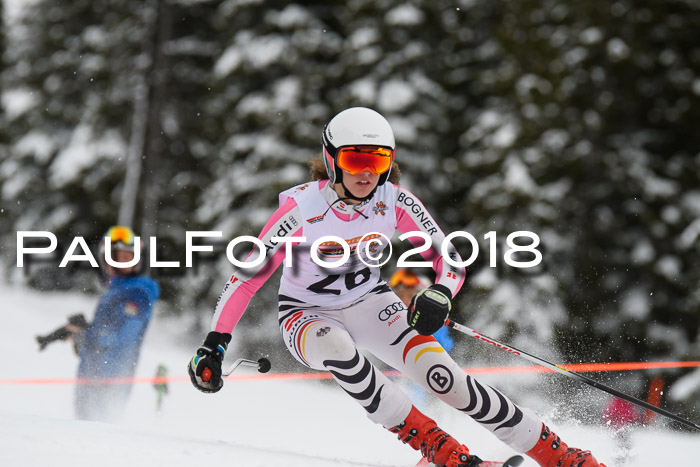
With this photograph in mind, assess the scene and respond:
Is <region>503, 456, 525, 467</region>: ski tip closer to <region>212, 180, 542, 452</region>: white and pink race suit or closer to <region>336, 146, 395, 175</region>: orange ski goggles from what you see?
<region>212, 180, 542, 452</region>: white and pink race suit

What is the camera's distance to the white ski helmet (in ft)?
14.1

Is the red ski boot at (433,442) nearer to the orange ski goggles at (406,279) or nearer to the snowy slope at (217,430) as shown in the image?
the snowy slope at (217,430)

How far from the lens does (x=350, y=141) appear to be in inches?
169

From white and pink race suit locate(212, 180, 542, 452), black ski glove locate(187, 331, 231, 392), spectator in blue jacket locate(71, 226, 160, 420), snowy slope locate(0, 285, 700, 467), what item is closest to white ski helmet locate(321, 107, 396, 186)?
white and pink race suit locate(212, 180, 542, 452)

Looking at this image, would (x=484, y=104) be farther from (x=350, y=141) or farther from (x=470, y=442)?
(x=350, y=141)

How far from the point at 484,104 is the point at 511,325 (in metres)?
5.17

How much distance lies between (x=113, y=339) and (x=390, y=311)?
296 cm

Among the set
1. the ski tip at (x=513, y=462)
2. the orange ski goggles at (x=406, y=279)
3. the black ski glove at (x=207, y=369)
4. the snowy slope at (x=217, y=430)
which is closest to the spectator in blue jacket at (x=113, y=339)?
the snowy slope at (x=217, y=430)

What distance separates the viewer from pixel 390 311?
454 centimetres

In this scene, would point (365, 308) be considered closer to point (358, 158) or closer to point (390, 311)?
point (390, 311)

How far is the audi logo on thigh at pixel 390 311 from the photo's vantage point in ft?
14.8

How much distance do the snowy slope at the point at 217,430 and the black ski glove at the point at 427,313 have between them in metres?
1.01

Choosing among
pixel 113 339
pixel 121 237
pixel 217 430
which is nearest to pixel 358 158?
pixel 121 237

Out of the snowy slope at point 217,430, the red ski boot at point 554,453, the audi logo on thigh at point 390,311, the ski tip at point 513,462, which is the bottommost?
the snowy slope at point 217,430
